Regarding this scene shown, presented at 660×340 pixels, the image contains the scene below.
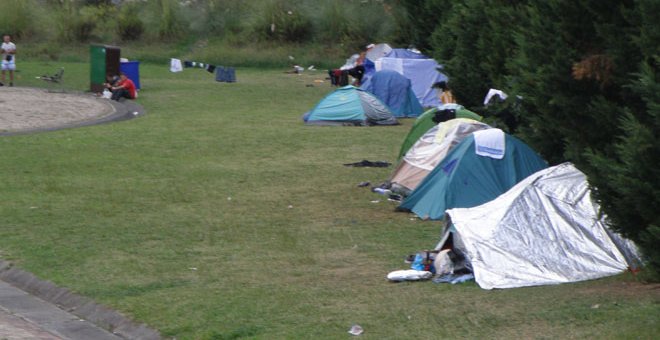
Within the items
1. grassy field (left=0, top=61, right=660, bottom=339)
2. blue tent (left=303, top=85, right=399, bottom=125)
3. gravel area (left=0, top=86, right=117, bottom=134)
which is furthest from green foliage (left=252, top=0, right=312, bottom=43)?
grassy field (left=0, top=61, right=660, bottom=339)

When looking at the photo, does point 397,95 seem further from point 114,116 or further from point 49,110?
point 49,110

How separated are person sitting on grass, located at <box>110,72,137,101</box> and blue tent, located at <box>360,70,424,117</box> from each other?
29.5 ft

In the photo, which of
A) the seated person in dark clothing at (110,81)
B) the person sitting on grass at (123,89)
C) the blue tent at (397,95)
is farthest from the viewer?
the seated person in dark clothing at (110,81)

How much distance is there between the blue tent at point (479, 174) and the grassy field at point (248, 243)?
575mm

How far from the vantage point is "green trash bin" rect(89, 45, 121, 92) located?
3703 centimetres

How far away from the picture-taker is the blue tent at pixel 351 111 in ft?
97.2

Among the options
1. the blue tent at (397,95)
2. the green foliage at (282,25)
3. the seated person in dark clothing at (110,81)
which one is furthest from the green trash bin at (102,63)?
the green foliage at (282,25)

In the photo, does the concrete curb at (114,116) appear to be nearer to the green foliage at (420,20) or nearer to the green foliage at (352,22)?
the green foliage at (420,20)

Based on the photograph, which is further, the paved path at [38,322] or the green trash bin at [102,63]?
the green trash bin at [102,63]

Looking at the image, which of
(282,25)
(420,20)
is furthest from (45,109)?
(282,25)

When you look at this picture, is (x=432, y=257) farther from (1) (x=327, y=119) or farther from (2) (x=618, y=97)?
(1) (x=327, y=119)

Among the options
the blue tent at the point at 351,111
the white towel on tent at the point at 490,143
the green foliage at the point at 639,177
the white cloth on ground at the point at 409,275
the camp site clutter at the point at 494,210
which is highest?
the green foliage at the point at 639,177

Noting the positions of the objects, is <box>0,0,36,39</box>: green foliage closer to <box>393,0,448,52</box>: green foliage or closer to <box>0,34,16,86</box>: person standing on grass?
<box>0,34,16,86</box>: person standing on grass

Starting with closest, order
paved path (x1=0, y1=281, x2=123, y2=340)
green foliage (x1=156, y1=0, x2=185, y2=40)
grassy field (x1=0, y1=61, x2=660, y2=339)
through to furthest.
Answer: grassy field (x1=0, y1=61, x2=660, y2=339) < paved path (x1=0, y1=281, x2=123, y2=340) < green foliage (x1=156, y1=0, x2=185, y2=40)
